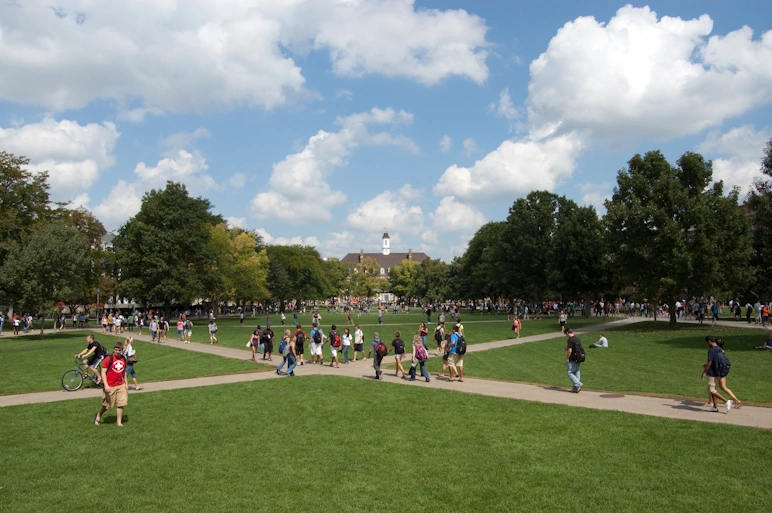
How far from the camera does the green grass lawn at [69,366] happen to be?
1930 centimetres

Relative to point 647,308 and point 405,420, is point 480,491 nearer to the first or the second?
point 405,420

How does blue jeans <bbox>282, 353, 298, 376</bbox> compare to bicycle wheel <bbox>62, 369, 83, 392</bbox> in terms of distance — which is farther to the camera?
blue jeans <bbox>282, 353, 298, 376</bbox>

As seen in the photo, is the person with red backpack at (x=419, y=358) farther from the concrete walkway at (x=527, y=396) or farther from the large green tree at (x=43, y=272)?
the large green tree at (x=43, y=272)

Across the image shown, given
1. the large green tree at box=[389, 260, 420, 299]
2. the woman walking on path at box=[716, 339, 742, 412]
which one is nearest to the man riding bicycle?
the woman walking on path at box=[716, 339, 742, 412]

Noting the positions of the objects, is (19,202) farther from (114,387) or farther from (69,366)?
(114,387)

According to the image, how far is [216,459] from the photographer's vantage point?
9.66 meters

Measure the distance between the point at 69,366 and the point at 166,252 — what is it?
33.2 m

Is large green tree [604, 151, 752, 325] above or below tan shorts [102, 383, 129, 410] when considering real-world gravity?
above

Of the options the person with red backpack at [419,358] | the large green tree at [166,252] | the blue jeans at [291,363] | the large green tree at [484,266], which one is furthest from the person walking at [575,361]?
the large green tree at [484,266]

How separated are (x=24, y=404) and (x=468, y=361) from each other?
52.9ft

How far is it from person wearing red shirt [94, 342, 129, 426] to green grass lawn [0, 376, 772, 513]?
1.52ft

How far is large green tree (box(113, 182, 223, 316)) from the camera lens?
54881 mm

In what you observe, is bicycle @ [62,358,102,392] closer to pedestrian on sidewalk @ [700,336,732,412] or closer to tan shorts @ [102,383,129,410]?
tan shorts @ [102,383,129,410]

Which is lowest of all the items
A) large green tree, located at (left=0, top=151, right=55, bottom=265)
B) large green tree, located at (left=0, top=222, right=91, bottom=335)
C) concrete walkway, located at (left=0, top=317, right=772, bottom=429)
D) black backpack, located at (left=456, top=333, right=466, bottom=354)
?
A: concrete walkway, located at (left=0, top=317, right=772, bottom=429)
